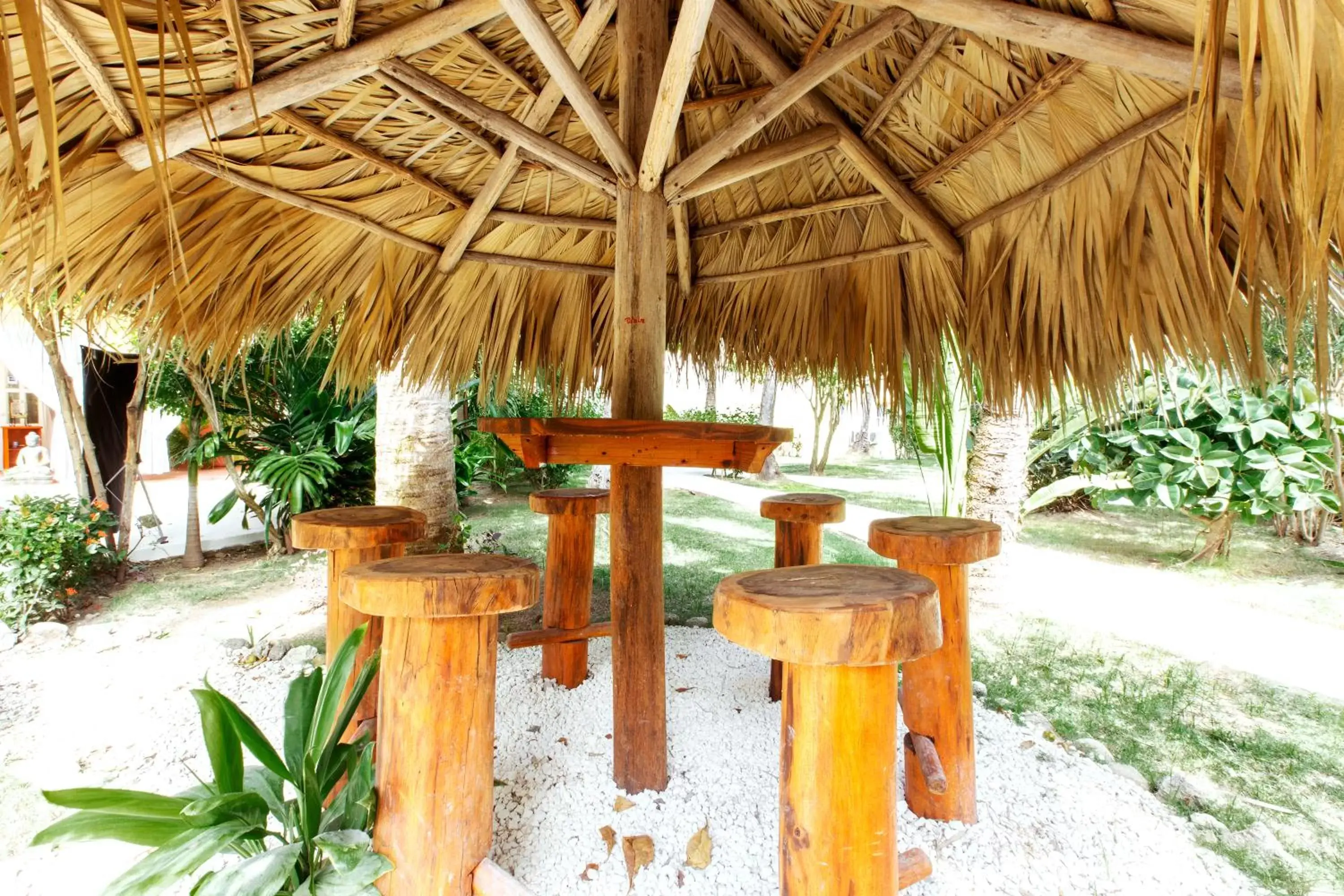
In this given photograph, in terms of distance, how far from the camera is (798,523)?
221 centimetres

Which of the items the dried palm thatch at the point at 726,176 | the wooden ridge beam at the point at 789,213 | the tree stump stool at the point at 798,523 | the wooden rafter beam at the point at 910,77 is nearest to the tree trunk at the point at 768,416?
the dried palm thatch at the point at 726,176

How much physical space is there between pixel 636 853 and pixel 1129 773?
1454 millimetres

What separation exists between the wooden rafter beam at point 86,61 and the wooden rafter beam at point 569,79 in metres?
→ 0.79

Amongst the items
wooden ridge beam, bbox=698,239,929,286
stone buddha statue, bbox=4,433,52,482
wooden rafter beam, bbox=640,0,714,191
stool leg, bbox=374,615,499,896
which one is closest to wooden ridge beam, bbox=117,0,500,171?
wooden rafter beam, bbox=640,0,714,191

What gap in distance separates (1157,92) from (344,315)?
2900 millimetres

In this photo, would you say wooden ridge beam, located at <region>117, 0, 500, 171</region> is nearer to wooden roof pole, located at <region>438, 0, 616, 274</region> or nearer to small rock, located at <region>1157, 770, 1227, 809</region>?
wooden roof pole, located at <region>438, 0, 616, 274</region>

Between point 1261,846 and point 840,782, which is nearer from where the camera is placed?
point 840,782

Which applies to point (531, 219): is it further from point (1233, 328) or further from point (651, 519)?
point (1233, 328)

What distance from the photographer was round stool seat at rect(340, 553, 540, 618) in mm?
1098

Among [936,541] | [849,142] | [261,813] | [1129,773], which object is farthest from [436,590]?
[1129,773]

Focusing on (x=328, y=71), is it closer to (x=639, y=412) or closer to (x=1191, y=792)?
(x=639, y=412)

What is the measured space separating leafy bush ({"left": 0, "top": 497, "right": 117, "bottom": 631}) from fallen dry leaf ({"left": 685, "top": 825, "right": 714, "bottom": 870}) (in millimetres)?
3086

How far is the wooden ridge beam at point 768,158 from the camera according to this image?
1.70m

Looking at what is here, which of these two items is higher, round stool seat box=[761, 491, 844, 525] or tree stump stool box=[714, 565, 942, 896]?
round stool seat box=[761, 491, 844, 525]
